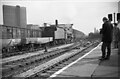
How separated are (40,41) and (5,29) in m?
8.00

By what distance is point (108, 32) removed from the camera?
8.25 m

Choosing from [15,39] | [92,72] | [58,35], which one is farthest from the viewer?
[58,35]

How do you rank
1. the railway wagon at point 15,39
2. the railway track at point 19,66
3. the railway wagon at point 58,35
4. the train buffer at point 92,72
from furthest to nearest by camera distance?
the railway wagon at point 58,35
the railway wagon at point 15,39
the railway track at point 19,66
the train buffer at point 92,72

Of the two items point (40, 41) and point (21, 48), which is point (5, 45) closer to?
point (21, 48)

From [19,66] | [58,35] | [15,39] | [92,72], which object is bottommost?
[19,66]

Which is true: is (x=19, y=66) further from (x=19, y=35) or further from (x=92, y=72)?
(x=19, y=35)

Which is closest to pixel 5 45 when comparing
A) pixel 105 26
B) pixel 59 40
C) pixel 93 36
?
pixel 105 26

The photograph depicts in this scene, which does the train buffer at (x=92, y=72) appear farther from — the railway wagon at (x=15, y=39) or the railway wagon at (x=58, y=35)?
the railway wagon at (x=58, y=35)

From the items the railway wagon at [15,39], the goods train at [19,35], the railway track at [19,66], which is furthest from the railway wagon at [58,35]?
the railway track at [19,66]

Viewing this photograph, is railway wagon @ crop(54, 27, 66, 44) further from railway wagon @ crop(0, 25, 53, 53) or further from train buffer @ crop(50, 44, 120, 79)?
train buffer @ crop(50, 44, 120, 79)

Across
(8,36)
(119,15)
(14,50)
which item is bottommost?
(14,50)

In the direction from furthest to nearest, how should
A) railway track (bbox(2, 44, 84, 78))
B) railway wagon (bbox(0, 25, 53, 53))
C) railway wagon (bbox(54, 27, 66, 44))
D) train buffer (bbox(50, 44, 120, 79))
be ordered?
railway wagon (bbox(54, 27, 66, 44))
railway wagon (bbox(0, 25, 53, 53))
railway track (bbox(2, 44, 84, 78))
train buffer (bbox(50, 44, 120, 79))

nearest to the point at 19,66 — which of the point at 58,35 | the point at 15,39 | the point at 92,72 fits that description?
the point at 92,72

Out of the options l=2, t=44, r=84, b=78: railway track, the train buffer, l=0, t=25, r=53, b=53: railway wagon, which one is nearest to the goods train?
l=0, t=25, r=53, b=53: railway wagon
